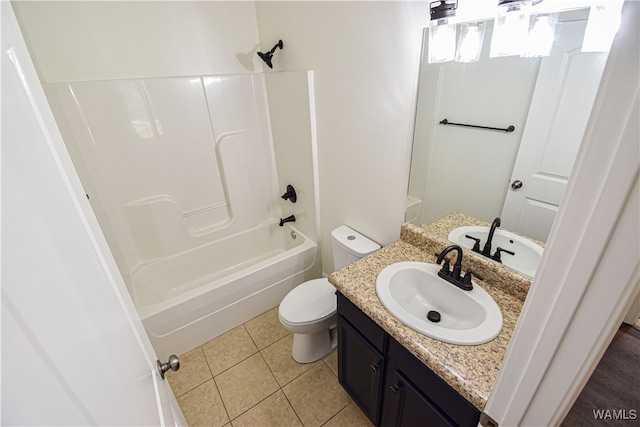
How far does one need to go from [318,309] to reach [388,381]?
23.7 inches

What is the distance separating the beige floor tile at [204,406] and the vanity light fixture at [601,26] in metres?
2.22

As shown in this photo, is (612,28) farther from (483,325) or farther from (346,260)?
(346,260)

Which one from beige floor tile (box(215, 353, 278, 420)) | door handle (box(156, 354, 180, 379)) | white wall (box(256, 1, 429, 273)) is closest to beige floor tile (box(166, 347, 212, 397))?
beige floor tile (box(215, 353, 278, 420))

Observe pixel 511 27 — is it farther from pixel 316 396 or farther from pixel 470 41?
pixel 316 396

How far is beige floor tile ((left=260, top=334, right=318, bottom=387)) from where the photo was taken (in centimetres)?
173

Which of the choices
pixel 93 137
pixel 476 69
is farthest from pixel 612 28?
pixel 93 137

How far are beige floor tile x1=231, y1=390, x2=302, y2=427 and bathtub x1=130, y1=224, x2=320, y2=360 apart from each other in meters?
0.64

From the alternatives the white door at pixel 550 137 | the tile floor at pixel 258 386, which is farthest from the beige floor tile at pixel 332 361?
the white door at pixel 550 137

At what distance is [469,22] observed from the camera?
103 cm

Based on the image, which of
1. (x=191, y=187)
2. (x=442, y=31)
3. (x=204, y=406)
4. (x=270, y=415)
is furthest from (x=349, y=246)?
(x=191, y=187)

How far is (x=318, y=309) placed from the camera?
1.65 metres

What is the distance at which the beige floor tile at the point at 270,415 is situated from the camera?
1491 millimetres

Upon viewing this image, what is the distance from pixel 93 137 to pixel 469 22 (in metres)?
2.18

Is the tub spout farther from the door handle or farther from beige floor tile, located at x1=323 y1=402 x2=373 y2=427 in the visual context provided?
the door handle
